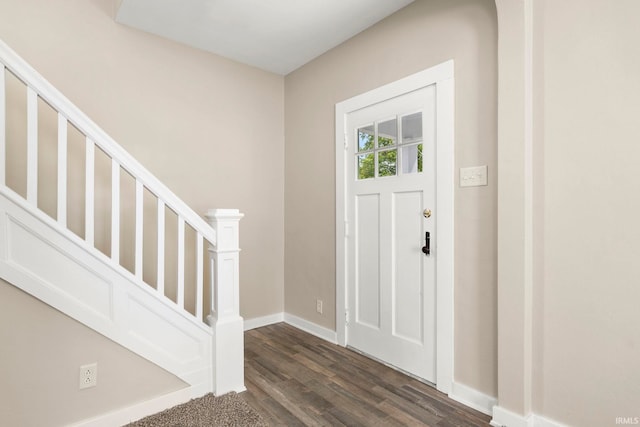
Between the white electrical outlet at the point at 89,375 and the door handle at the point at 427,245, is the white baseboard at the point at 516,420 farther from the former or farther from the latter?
the white electrical outlet at the point at 89,375

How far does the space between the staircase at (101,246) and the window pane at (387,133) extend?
4.29 ft

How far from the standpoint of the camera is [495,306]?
1921 mm

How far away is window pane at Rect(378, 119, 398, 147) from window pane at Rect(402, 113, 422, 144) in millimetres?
77

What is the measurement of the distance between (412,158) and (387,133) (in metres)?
0.33

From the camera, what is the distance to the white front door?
2.26 meters

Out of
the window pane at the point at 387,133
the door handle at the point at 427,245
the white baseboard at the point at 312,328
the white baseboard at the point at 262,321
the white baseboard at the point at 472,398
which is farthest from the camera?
the white baseboard at the point at 262,321

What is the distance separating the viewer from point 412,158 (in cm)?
238

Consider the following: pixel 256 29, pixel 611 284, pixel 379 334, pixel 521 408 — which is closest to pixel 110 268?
pixel 379 334

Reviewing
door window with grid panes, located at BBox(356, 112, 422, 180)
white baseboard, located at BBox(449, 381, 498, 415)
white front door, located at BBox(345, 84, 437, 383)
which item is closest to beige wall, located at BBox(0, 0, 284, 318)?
white front door, located at BBox(345, 84, 437, 383)

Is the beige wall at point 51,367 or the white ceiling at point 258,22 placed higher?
the white ceiling at point 258,22

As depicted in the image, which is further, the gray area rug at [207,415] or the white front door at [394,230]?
the white front door at [394,230]

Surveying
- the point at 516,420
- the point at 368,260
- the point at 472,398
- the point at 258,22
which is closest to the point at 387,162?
the point at 368,260

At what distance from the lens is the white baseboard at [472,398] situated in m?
1.92

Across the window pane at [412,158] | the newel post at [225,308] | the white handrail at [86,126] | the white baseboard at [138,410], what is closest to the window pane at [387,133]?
the window pane at [412,158]
